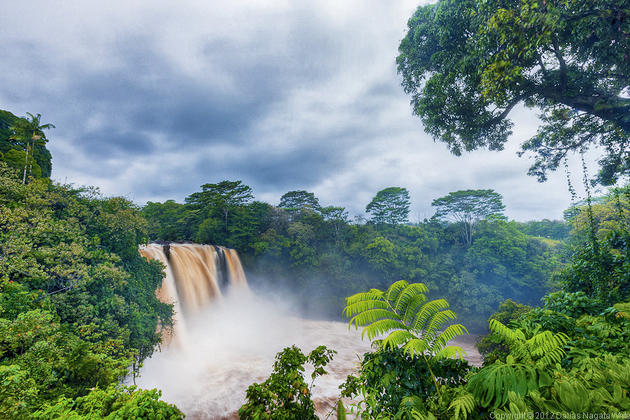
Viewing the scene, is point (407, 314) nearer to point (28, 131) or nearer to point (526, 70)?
point (526, 70)

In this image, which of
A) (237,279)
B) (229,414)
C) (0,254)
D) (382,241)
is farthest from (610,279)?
(237,279)

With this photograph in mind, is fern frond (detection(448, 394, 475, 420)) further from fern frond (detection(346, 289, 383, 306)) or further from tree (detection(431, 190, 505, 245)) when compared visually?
tree (detection(431, 190, 505, 245))

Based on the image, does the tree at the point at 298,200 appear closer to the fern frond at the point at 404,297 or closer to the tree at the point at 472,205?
the tree at the point at 472,205

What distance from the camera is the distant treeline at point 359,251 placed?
23031 millimetres

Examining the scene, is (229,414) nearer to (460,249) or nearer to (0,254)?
(0,254)

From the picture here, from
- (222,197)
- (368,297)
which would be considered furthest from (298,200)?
(368,297)

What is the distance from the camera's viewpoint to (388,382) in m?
2.98

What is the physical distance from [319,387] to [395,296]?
813 cm

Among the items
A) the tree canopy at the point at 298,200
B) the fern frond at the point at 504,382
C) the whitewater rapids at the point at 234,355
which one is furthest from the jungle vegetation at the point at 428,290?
the tree canopy at the point at 298,200

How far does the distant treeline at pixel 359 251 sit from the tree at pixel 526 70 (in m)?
17.3

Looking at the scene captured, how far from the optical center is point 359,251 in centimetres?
2567

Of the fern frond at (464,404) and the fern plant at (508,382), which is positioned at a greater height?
the fern plant at (508,382)

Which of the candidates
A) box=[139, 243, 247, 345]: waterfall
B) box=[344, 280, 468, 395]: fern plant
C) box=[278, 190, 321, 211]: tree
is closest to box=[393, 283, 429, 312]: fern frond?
box=[344, 280, 468, 395]: fern plant

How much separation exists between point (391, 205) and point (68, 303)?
96.2 feet
